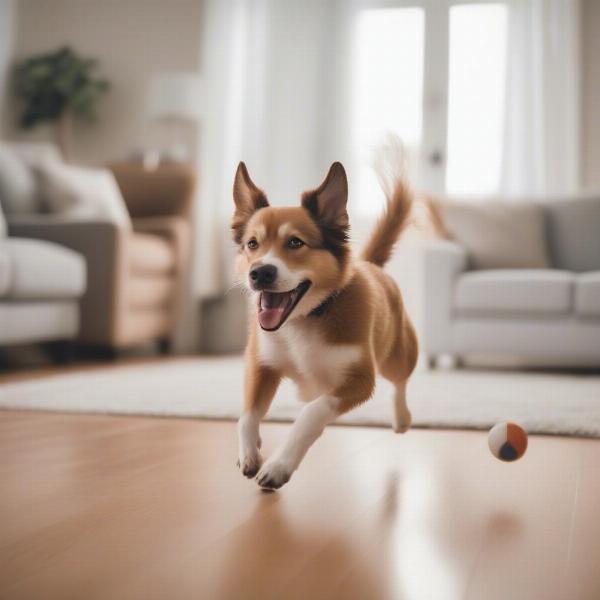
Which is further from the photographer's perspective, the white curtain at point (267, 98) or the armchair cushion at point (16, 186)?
the white curtain at point (267, 98)

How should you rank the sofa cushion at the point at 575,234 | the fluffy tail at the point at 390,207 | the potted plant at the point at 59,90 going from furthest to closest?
the potted plant at the point at 59,90
the sofa cushion at the point at 575,234
the fluffy tail at the point at 390,207

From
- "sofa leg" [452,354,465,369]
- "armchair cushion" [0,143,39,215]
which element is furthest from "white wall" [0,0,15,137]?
"sofa leg" [452,354,465,369]

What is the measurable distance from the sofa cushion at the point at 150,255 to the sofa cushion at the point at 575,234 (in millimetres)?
2298

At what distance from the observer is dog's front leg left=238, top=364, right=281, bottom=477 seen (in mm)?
1294

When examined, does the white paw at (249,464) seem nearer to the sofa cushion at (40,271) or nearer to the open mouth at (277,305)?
the open mouth at (277,305)

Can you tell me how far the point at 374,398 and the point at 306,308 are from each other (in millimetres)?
1282

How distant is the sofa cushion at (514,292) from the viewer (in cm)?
359

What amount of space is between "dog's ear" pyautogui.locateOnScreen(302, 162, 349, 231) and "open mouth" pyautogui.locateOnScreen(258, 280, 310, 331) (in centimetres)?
15

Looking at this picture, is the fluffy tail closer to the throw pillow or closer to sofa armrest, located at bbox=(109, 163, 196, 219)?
the throw pillow

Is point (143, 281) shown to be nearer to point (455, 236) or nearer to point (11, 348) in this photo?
point (11, 348)

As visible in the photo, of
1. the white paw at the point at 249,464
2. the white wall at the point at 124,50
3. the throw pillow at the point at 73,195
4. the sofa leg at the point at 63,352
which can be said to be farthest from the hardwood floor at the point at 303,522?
the white wall at the point at 124,50

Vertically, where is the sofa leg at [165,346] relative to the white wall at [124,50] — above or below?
below

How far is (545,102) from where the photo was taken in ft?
16.7

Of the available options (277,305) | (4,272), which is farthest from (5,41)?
(277,305)
